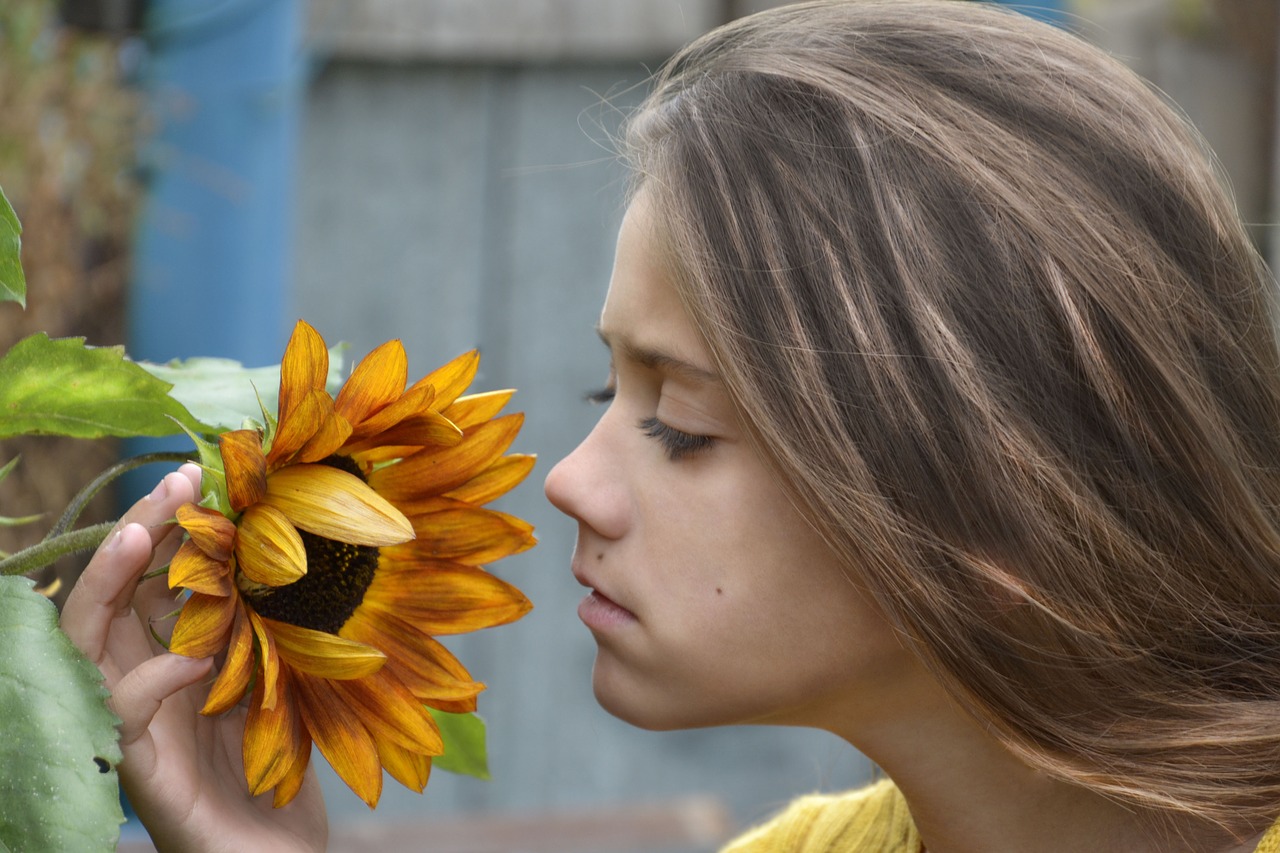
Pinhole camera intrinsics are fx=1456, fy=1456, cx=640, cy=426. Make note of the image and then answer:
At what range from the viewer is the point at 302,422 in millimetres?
717

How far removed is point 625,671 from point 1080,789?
351mm

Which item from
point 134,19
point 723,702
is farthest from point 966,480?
point 134,19

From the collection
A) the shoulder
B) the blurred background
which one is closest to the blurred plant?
the blurred background

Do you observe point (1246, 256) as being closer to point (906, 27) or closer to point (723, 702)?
point (906, 27)

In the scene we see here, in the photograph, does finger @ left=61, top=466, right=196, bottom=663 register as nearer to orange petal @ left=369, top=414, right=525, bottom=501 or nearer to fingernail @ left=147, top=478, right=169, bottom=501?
fingernail @ left=147, top=478, right=169, bottom=501

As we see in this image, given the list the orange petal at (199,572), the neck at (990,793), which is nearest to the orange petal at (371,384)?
the orange petal at (199,572)

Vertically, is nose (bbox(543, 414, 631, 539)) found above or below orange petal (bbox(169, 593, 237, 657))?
below

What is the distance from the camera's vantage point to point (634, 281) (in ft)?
3.23

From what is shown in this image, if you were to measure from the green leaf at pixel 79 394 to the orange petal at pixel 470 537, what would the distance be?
145 millimetres

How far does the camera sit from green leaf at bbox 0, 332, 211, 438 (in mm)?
726

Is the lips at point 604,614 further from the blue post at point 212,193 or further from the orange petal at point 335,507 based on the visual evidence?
the blue post at point 212,193

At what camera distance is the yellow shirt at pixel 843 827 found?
4.19 feet

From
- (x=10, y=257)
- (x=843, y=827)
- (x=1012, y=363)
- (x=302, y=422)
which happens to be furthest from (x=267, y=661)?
(x=843, y=827)

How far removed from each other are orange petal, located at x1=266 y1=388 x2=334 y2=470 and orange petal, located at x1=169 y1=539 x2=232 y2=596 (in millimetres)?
58
